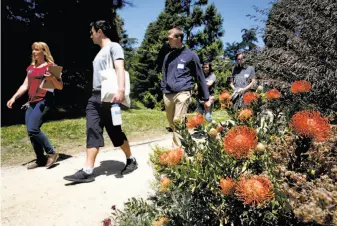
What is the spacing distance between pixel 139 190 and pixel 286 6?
3481 mm

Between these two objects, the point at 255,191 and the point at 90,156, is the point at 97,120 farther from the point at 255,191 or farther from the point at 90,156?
the point at 255,191

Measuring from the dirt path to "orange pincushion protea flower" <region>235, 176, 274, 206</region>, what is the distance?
1.78 metres

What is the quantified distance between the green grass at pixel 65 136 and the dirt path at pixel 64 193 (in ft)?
2.75

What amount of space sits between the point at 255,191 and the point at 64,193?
9.09 ft

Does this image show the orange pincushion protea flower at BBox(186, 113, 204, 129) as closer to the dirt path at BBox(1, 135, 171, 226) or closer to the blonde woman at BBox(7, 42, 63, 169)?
the dirt path at BBox(1, 135, 171, 226)

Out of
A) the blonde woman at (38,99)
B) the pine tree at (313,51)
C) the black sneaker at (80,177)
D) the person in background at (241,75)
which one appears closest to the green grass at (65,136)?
the blonde woman at (38,99)

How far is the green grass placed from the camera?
18.0ft

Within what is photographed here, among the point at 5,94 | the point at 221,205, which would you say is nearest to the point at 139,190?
the point at 221,205

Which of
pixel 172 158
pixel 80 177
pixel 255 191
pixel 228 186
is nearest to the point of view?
pixel 255 191

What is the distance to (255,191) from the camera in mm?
1181

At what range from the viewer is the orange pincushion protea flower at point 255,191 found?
3.87 ft

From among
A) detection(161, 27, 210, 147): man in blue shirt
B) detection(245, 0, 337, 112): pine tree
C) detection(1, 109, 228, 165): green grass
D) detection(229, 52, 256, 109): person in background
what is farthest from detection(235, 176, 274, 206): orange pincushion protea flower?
detection(1, 109, 228, 165): green grass

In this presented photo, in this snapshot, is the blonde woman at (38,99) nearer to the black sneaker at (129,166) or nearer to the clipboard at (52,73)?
the clipboard at (52,73)

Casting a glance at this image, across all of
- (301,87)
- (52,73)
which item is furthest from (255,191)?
(52,73)
